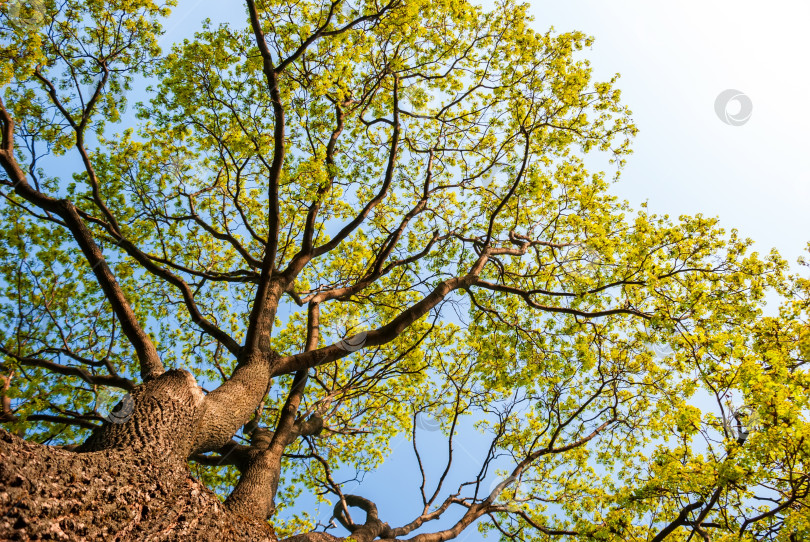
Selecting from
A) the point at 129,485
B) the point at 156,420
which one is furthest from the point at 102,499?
the point at 156,420

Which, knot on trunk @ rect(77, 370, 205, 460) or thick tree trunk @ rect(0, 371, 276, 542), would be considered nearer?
thick tree trunk @ rect(0, 371, 276, 542)

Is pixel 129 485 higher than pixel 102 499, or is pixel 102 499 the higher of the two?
pixel 129 485

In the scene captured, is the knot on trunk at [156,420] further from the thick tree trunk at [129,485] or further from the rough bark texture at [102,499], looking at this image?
the rough bark texture at [102,499]

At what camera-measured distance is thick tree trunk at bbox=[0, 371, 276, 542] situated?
2.69m

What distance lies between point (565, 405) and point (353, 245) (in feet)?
19.3

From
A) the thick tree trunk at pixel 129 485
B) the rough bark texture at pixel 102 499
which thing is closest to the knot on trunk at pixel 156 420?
the thick tree trunk at pixel 129 485

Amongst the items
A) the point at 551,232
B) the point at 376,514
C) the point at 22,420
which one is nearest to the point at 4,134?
the point at 22,420

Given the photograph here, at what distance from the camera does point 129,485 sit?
11.1ft

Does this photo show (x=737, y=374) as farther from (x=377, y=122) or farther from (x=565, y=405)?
(x=377, y=122)

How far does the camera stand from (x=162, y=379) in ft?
15.3

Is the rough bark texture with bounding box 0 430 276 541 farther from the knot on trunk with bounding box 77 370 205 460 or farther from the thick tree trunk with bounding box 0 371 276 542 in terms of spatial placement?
the knot on trunk with bounding box 77 370 205 460

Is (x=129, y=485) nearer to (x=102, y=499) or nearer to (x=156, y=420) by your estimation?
(x=102, y=499)

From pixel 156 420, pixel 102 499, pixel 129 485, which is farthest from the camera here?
pixel 156 420

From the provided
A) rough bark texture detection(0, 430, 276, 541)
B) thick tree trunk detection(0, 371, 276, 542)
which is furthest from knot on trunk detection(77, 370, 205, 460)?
rough bark texture detection(0, 430, 276, 541)
